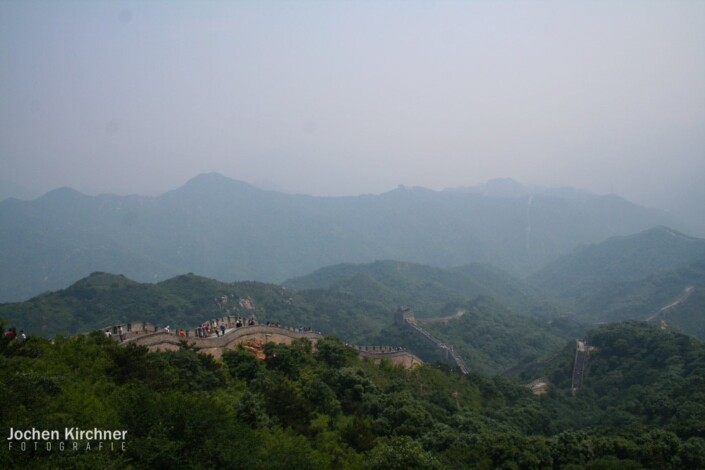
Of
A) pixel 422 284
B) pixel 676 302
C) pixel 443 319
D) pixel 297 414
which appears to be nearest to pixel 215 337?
pixel 297 414

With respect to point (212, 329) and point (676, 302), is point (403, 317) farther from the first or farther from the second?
point (212, 329)

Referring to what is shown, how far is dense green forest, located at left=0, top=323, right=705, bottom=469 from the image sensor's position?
11320 millimetres

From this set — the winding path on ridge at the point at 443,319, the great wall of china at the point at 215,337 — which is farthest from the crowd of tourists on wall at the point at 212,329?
the winding path on ridge at the point at 443,319

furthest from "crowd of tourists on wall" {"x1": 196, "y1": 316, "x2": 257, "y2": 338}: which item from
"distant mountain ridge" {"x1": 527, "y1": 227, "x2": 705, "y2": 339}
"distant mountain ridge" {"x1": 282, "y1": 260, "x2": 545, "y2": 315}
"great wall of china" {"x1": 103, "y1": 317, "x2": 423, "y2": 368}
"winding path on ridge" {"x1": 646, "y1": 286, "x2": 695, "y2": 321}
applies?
"distant mountain ridge" {"x1": 282, "y1": 260, "x2": 545, "y2": 315}

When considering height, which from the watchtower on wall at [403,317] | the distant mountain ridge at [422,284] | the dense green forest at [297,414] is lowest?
the distant mountain ridge at [422,284]

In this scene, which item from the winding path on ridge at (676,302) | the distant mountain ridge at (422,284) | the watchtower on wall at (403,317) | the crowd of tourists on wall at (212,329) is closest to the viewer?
the crowd of tourists on wall at (212,329)

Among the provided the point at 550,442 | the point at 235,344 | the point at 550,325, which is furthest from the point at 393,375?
the point at 550,325

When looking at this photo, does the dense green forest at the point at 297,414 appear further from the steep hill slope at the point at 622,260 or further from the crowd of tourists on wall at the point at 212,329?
the steep hill slope at the point at 622,260

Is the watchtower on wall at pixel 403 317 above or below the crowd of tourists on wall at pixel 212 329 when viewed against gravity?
below

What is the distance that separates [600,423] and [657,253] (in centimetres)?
14076

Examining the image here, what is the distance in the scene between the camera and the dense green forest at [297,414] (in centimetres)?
1132

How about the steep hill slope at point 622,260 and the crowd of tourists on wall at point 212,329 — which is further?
the steep hill slope at point 622,260

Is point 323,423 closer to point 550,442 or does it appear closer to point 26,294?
point 550,442

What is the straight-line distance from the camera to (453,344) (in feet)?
246
